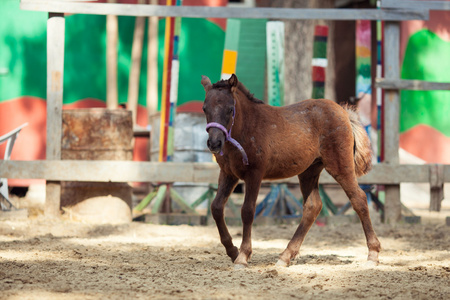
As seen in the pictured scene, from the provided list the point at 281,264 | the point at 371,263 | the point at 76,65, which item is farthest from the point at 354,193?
the point at 76,65

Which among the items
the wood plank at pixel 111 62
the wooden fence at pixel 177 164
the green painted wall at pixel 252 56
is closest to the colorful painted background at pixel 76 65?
the wood plank at pixel 111 62

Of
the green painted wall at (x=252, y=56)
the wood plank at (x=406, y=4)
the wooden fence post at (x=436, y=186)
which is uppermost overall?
the wood plank at (x=406, y=4)

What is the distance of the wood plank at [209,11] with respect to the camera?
276 inches

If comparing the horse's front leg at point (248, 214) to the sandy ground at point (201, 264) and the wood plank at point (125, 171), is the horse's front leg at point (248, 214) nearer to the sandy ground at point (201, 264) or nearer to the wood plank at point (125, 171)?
the sandy ground at point (201, 264)

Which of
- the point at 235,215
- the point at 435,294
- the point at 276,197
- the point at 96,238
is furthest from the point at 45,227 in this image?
the point at 435,294

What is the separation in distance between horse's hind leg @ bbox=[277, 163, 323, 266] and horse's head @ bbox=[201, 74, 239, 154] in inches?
42.6

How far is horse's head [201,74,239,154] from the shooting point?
13.7 ft

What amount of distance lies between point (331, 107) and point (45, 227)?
3423 millimetres

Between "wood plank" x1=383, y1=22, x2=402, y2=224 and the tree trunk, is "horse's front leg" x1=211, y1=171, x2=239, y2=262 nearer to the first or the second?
"wood plank" x1=383, y1=22, x2=402, y2=224

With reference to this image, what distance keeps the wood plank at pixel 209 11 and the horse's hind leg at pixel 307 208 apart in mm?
2697

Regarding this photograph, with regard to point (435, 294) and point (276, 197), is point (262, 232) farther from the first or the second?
point (435, 294)

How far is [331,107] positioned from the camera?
5039 mm

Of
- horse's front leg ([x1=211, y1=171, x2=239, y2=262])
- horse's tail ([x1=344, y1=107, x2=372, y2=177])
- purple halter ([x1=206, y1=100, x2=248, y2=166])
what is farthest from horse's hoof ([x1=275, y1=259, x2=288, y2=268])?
horse's tail ([x1=344, y1=107, x2=372, y2=177])

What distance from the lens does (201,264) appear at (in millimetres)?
4621
